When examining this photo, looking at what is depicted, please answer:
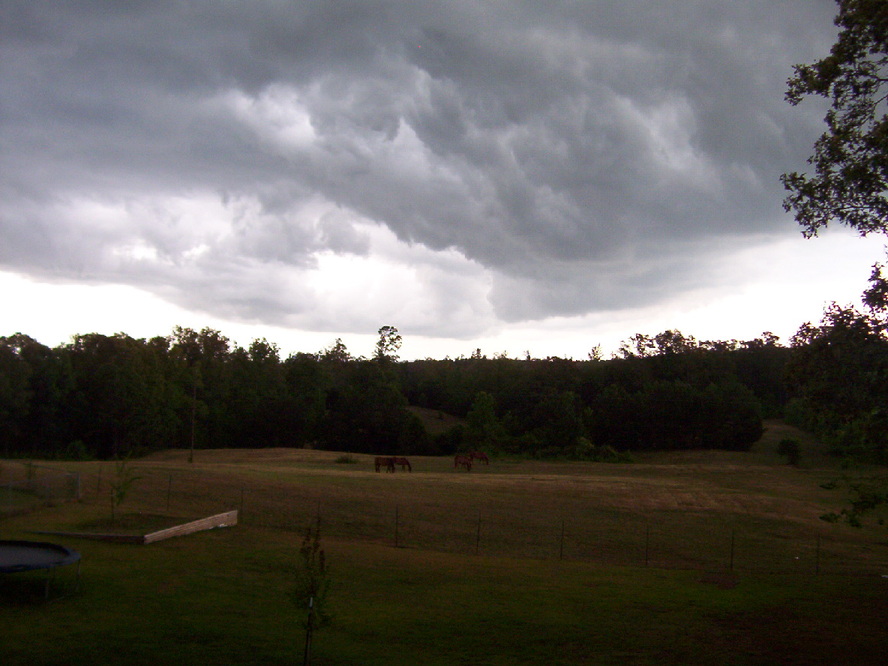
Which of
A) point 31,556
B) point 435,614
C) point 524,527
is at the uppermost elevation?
point 31,556

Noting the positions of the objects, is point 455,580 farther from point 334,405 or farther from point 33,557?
point 334,405

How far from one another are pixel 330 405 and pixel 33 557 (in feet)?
274

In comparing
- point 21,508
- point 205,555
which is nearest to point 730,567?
point 205,555

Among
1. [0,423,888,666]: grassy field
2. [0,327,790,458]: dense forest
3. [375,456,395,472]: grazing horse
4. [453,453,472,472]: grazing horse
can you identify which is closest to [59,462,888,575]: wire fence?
[0,423,888,666]: grassy field

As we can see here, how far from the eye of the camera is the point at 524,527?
99.2 feet

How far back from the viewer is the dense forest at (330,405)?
250 ft

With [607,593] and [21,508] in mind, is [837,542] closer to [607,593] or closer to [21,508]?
[607,593]

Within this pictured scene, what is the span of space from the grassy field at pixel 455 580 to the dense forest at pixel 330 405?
129 ft

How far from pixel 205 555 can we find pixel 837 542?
2439cm

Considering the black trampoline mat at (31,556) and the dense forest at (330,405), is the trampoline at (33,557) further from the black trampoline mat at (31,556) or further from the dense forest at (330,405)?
the dense forest at (330,405)

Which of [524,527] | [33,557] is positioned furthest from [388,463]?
[33,557]

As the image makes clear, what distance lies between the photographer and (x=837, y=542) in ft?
96.8

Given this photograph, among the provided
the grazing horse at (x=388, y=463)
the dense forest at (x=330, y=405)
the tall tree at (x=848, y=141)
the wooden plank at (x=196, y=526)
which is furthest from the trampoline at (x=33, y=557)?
the dense forest at (x=330, y=405)

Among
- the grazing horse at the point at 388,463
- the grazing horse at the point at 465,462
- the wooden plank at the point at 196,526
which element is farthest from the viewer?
the grazing horse at the point at 465,462
